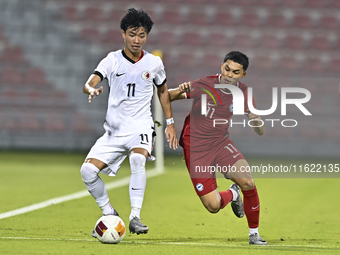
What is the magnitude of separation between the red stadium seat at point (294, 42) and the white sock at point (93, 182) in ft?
37.2

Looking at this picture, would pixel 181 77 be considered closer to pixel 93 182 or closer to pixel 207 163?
pixel 207 163

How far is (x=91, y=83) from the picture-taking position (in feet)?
15.2

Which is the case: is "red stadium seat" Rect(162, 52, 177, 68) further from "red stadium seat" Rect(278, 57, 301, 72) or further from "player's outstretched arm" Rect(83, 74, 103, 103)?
"player's outstretched arm" Rect(83, 74, 103, 103)

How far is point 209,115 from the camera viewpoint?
5.30 metres

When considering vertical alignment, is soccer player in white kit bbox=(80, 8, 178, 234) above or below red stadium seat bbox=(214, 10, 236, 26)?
below

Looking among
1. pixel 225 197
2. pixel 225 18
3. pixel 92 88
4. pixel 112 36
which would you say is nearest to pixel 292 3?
pixel 225 18

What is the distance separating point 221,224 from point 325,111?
343 inches

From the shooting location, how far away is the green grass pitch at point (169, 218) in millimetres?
4449

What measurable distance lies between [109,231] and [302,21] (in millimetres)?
12237

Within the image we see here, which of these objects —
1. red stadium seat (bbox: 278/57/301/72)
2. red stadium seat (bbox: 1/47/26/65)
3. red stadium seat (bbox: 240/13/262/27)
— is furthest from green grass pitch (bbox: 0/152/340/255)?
red stadium seat (bbox: 240/13/262/27)

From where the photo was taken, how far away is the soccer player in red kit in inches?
199

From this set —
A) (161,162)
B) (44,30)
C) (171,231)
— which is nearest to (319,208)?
(171,231)

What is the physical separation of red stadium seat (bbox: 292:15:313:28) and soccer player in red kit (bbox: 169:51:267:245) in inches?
424

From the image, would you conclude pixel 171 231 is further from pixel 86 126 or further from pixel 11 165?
pixel 86 126
